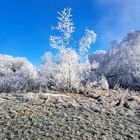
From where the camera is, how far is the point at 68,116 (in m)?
14.9

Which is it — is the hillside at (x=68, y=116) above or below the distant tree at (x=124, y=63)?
below

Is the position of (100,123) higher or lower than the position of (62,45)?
lower

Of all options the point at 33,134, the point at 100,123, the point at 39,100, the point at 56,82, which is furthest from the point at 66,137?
the point at 56,82

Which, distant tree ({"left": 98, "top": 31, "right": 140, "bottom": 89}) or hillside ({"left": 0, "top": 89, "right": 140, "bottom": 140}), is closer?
hillside ({"left": 0, "top": 89, "right": 140, "bottom": 140})

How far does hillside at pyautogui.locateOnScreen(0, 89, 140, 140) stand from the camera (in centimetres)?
1326

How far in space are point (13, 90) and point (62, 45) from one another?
3.62 metres

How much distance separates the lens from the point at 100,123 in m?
14.5

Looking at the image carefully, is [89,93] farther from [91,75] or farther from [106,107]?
[91,75]

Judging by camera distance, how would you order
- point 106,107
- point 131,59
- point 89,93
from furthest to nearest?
point 131,59 < point 89,93 < point 106,107

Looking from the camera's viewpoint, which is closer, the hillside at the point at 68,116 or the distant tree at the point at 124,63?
the hillside at the point at 68,116

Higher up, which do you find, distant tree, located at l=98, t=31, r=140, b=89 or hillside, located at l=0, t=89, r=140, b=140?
distant tree, located at l=98, t=31, r=140, b=89

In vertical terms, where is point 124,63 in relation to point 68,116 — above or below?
above

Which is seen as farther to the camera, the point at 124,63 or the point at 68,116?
the point at 124,63

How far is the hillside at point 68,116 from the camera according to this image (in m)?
13.3
